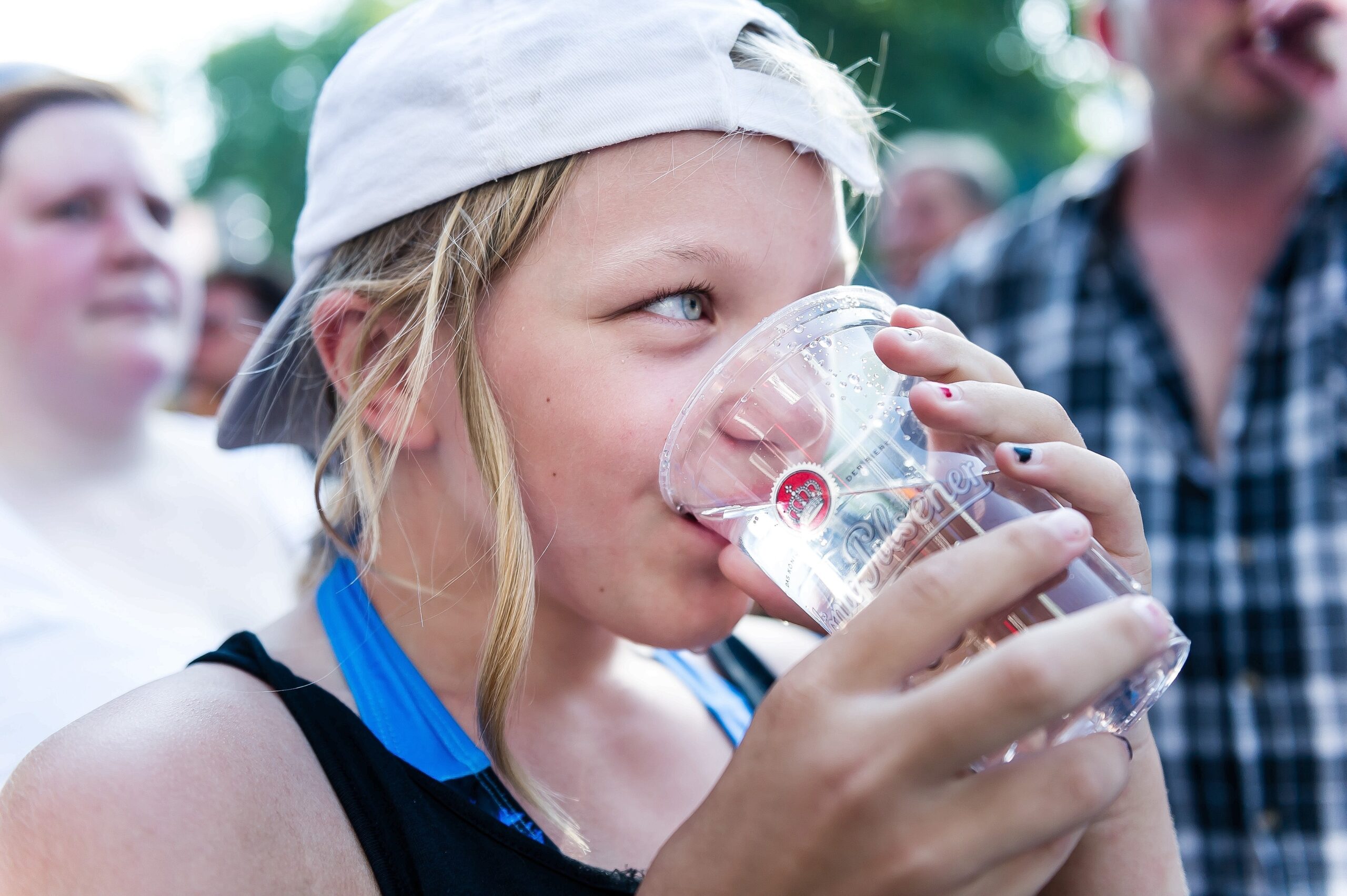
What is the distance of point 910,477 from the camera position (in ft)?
3.97

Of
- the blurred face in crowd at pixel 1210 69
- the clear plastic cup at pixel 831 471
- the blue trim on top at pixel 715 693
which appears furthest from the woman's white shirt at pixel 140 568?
the blurred face in crowd at pixel 1210 69

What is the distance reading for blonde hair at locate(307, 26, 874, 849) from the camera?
1.41m

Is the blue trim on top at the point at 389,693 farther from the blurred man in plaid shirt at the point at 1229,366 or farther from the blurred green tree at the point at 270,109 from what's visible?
the blurred green tree at the point at 270,109

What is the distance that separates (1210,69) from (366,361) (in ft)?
8.76

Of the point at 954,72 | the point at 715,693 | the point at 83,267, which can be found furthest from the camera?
the point at 954,72

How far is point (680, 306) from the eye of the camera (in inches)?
56.6

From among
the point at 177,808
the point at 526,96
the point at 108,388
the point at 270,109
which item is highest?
the point at 526,96

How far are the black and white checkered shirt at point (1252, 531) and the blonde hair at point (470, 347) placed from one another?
5.65ft

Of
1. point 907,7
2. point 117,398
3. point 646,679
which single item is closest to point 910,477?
point 646,679

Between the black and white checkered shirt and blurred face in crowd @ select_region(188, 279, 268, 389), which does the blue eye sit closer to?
the black and white checkered shirt

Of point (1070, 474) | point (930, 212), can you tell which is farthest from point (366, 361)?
point (930, 212)

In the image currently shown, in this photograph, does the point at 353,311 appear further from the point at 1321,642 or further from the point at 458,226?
the point at 1321,642

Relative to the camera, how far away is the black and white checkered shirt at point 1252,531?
256cm

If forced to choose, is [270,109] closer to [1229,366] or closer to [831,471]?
[1229,366]
